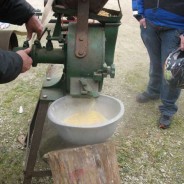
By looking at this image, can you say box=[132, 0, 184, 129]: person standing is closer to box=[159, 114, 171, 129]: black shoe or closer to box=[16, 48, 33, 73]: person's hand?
box=[159, 114, 171, 129]: black shoe

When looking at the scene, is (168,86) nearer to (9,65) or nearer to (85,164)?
(85,164)

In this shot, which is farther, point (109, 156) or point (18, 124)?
point (18, 124)

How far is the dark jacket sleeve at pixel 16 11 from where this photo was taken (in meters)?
2.33

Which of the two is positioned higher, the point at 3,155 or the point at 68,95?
the point at 68,95

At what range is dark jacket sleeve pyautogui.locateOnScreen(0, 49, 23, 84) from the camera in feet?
5.72

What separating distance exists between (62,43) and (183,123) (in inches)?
74.0

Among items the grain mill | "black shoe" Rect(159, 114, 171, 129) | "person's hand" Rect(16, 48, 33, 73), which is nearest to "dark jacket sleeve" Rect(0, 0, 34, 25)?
the grain mill

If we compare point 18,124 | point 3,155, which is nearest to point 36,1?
point 18,124

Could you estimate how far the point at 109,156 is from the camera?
1971mm

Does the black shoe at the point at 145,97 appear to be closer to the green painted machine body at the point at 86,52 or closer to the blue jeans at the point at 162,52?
the blue jeans at the point at 162,52

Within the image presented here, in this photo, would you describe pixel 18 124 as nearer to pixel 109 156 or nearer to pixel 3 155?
pixel 3 155

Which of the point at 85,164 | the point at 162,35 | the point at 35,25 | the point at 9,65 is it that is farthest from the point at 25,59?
the point at 162,35

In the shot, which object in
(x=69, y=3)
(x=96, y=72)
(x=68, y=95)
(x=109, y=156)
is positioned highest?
(x=69, y=3)

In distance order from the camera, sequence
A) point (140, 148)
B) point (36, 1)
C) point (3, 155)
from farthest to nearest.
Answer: point (36, 1), point (140, 148), point (3, 155)
